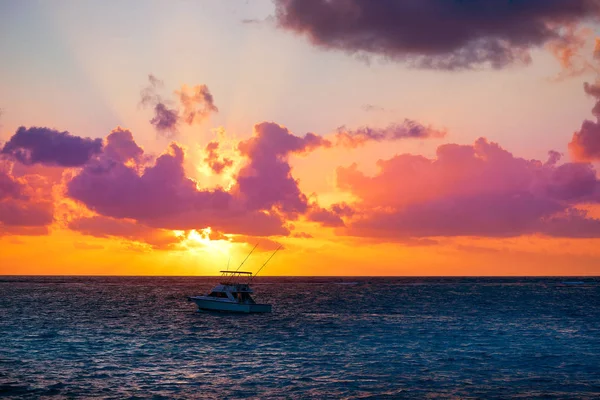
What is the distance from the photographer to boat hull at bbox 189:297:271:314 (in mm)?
97812

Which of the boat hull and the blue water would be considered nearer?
the blue water

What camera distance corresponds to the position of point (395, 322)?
88.5 metres

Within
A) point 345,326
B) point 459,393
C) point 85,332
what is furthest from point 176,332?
point 459,393

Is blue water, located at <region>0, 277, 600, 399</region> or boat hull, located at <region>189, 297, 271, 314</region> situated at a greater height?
boat hull, located at <region>189, 297, 271, 314</region>

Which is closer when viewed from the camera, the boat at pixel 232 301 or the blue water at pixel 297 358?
the blue water at pixel 297 358

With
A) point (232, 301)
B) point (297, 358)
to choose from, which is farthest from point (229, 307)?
point (297, 358)

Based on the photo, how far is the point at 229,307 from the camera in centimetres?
9825

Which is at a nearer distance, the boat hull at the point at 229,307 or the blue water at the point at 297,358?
the blue water at the point at 297,358

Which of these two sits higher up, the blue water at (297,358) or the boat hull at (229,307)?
the boat hull at (229,307)

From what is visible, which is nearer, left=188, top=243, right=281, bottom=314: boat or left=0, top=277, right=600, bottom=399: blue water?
left=0, top=277, right=600, bottom=399: blue water

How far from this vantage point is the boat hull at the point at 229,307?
321ft

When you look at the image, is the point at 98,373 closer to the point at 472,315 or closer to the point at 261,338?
the point at 261,338

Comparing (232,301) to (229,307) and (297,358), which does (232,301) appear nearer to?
(229,307)

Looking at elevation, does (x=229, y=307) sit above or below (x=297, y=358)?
above
